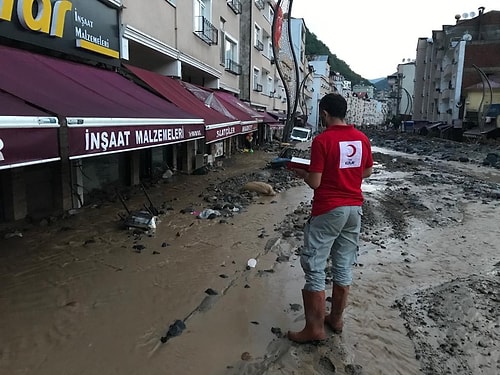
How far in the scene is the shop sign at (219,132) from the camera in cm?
882

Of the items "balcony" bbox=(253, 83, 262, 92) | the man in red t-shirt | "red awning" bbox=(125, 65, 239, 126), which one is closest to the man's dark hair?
the man in red t-shirt

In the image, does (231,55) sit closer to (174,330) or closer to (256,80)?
(256,80)

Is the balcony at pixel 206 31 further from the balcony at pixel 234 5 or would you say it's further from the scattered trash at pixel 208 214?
the scattered trash at pixel 208 214

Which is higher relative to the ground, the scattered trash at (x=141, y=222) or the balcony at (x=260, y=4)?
the balcony at (x=260, y=4)

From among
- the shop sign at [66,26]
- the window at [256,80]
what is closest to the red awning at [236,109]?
the shop sign at [66,26]

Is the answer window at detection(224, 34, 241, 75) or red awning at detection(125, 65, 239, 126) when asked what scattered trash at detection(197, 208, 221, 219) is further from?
window at detection(224, 34, 241, 75)

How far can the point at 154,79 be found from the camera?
377 inches

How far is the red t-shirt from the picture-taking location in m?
3.09

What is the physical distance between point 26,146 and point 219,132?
6.99 m

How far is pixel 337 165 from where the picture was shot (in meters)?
3.13

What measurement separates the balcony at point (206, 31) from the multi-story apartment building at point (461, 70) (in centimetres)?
3077

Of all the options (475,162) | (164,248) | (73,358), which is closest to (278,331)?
(73,358)

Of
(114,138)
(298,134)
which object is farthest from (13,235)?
(298,134)

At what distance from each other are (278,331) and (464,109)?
45.6 m
